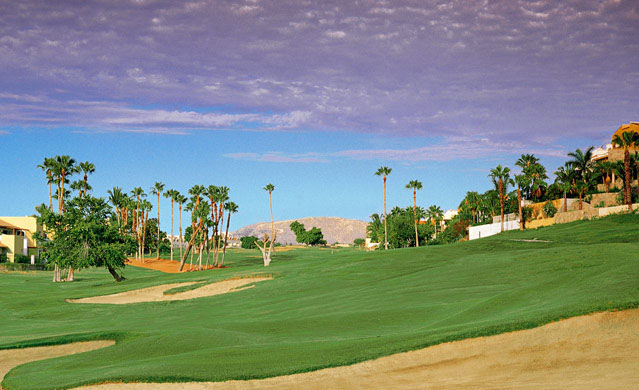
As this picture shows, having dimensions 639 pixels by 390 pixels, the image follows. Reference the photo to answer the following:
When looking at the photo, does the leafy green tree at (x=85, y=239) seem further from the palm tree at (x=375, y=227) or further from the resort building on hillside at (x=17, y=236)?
the palm tree at (x=375, y=227)

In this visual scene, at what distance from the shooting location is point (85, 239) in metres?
73.0

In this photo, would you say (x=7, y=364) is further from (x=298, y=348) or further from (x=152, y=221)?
(x=152, y=221)

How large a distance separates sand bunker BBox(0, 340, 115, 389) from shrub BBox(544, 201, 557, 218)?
83.4 meters

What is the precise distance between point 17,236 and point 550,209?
109427mm

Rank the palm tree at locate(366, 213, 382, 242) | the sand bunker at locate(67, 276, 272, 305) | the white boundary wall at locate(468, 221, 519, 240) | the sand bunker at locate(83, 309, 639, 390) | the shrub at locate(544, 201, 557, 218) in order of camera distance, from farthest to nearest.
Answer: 1. the palm tree at locate(366, 213, 382, 242)
2. the white boundary wall at locate(468, 221, 519, 240)
3. the shrub at locate(544, 201, 557, 218)
4. the sand bunker at locate(67, 276, 272, 305)
5. the sand bunker at locate(83, 309, 639, 390)

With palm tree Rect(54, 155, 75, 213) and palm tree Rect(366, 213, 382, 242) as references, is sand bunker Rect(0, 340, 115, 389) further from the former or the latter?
palm tree Rect(366, 213, 382, 242)

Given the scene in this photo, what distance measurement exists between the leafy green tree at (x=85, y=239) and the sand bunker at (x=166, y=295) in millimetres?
18912

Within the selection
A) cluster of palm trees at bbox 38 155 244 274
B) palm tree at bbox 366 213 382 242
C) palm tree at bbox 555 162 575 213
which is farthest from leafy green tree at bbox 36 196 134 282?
palm tree at bbox 366 213 382 242

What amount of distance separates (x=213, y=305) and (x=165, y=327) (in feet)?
33.1

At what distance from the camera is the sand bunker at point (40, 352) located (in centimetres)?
2454

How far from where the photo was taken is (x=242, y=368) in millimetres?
17250

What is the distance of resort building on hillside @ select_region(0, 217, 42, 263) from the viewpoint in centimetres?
12838

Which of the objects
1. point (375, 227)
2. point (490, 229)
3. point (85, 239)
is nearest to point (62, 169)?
point (85, 239)

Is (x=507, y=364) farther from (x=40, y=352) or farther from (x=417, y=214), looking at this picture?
(x=417, y=214)
